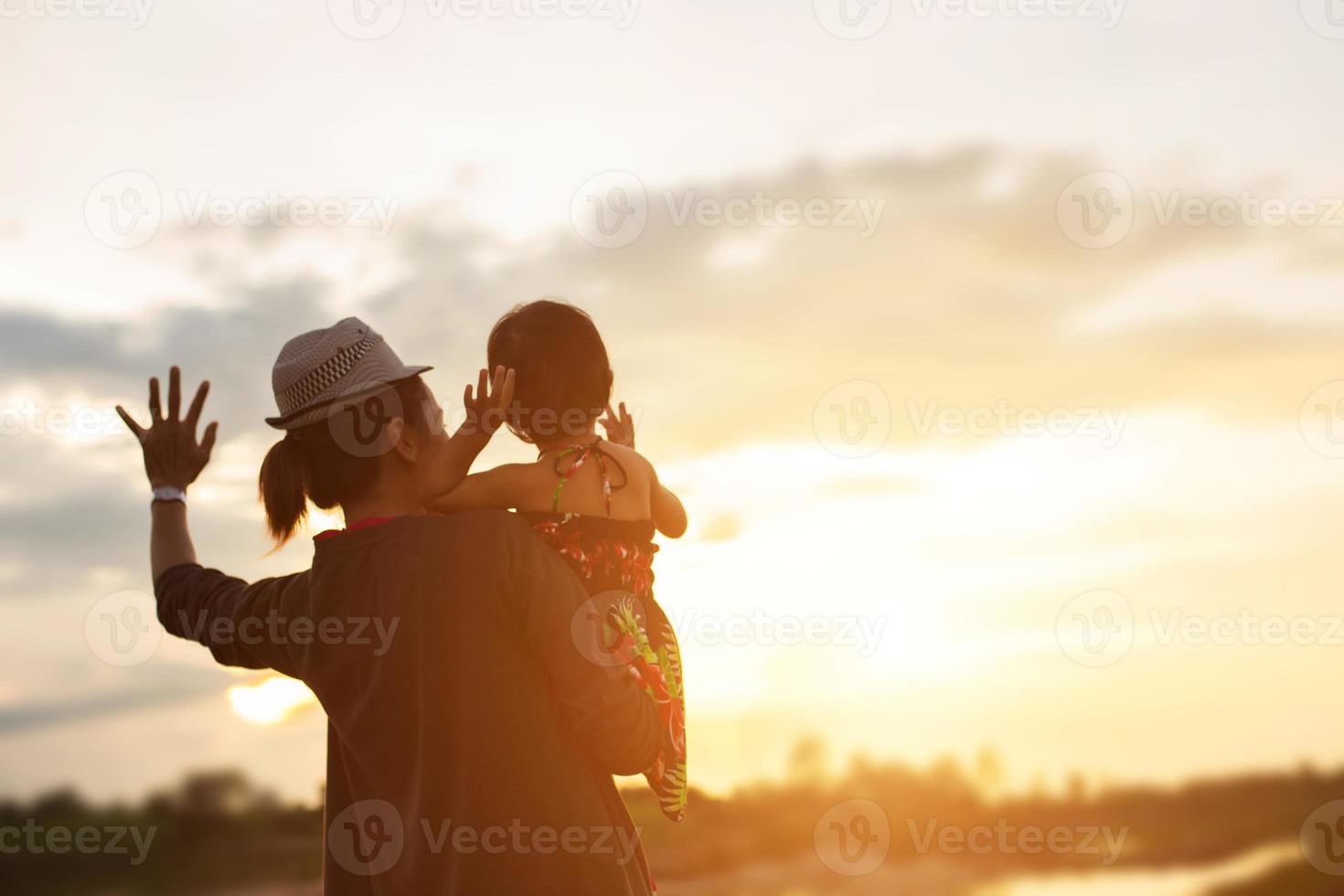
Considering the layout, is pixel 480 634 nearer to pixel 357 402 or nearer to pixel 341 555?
pixel 341 555

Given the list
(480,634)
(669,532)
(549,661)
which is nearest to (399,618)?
(480,634)

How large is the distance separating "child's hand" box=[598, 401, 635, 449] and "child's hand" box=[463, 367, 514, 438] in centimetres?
80

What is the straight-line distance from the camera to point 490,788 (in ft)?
8.30

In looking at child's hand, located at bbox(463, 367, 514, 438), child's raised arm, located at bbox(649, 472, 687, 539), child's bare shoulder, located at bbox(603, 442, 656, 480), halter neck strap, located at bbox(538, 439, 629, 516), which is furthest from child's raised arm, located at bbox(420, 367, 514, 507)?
child's raised arm, located at bbox(649, 472, 687, 539)

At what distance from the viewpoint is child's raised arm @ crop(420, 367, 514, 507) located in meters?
2.84

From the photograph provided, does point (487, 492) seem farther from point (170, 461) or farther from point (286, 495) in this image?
point (170, 461)

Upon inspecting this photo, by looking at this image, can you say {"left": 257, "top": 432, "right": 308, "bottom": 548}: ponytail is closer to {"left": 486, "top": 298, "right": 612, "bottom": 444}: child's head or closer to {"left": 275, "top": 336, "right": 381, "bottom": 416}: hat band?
{"left": 275, "top": 336, "right": 381, "bottom": 416}: hat band

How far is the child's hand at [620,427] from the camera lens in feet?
12.2

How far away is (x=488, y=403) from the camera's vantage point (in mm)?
2889

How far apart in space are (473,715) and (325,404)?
83cm

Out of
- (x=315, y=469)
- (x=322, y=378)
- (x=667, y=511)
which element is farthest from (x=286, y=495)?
(x=667, y=511)

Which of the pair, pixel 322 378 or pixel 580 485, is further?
pixel 580 485

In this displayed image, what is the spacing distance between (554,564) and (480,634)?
0.23 metres

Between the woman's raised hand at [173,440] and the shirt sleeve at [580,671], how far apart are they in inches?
44.9
